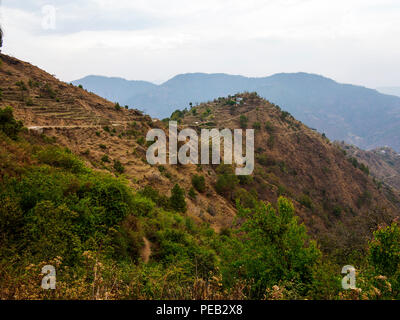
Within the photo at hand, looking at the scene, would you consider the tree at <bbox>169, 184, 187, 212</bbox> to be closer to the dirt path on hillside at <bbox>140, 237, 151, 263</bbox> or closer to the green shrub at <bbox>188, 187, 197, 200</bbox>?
the green shrub at <bbox>188, 187, 197, 200</bbox>

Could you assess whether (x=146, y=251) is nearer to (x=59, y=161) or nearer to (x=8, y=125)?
(x=59, y=161)

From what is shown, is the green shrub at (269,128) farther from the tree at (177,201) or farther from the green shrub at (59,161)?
the green shrub at (59,161)

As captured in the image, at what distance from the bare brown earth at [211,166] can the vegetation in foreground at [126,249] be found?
957 cm

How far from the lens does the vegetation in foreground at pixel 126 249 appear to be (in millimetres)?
5609

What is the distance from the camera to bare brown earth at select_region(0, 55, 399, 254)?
23.6 meters

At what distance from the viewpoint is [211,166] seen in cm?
3519

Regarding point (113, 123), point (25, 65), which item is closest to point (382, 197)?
point (113, 123)

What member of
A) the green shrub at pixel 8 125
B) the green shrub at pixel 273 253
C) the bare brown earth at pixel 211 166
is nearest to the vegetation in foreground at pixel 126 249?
the green shrub at pixel 273 253

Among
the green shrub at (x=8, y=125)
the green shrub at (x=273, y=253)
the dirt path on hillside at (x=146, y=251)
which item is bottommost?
the dirt path on hillside at (x=146, y=251)

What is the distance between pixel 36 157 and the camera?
12.9 meters
